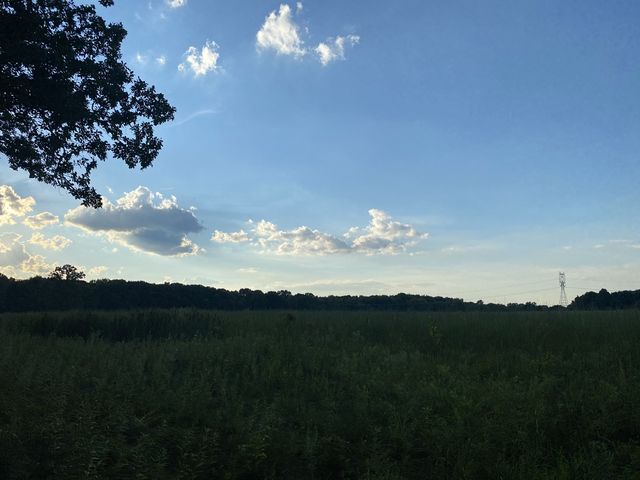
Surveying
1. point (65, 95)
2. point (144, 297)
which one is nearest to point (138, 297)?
point (144, 297)

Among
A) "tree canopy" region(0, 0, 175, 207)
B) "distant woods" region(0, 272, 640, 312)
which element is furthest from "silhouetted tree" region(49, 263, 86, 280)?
"tree canopy" region(0, 0, 175, 207)

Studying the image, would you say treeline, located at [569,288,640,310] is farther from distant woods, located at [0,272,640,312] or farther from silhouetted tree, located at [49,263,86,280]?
silhouetted tree, located at [49,263,86,280]

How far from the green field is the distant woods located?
4242 cm

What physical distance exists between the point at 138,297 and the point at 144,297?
0.71 m

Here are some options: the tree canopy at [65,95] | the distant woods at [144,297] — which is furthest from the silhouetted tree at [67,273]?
the tree canopy at [65,95]

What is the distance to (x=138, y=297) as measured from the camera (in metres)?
61.8

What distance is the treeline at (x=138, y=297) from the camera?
58.5m

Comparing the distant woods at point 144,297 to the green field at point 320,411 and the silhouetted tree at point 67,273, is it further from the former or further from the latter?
the green field at point 320,411

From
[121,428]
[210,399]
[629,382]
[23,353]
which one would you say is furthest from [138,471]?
[629,382]

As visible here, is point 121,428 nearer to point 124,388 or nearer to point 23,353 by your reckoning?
point 124,388

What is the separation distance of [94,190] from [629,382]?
50.8ft

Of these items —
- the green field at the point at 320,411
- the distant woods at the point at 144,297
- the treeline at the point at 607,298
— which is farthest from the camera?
the distant woods at the point at 144,297

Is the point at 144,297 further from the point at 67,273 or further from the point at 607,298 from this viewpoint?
the point at 607,298

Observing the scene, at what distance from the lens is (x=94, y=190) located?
1617 centimetres
